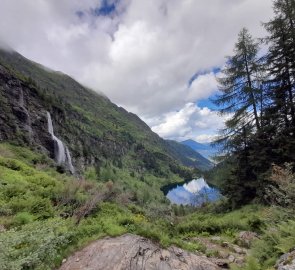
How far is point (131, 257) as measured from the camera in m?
8.04

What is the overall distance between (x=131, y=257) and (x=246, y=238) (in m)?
7.18

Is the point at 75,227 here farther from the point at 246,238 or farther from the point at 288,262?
the point at 246,238

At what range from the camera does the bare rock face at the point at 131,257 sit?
772 centimetres

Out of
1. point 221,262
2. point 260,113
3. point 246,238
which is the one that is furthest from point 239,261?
point 260,113

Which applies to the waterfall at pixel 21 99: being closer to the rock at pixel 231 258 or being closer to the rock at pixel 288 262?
the rock at pixel 231 258

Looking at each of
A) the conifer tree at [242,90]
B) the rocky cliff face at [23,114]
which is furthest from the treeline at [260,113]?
the rocky cliff face at [23,114]

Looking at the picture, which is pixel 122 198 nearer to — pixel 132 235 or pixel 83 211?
pixel 83 211

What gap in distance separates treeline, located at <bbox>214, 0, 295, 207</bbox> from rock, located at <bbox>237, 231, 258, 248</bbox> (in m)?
7.87

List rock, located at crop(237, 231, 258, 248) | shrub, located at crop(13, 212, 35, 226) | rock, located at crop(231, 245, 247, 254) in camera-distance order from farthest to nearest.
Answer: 1. rock, located at crop(237, 231, 258, 248)
2. rock, located at crop(231, 245, 247, 254)
3. shrub, located at crop(13, 212, 35, 226)

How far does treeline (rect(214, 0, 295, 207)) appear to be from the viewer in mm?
22359

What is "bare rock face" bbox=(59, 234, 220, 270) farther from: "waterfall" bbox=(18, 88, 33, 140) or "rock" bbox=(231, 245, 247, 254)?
"waterfall" bbox=(18, 88, 33, 140)

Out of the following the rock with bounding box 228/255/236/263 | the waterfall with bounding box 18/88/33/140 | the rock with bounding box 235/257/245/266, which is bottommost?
the rock with bounding box 235/257/245/266

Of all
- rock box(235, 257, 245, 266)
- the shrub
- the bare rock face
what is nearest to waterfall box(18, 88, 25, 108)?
the shrub

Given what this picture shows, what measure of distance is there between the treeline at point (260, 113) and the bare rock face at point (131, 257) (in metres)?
13.9
